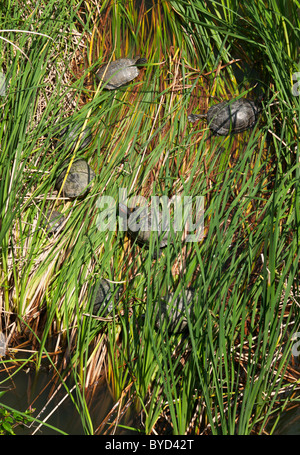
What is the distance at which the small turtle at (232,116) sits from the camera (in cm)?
270

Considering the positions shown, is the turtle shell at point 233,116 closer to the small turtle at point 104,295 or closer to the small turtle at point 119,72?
the small turtle at point 119,72

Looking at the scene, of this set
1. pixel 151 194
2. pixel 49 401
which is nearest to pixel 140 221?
pixel 151 194

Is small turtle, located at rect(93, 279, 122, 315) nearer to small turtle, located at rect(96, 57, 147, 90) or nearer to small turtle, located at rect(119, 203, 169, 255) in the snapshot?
small turtle, located at rect(119, 203, 169, 255)

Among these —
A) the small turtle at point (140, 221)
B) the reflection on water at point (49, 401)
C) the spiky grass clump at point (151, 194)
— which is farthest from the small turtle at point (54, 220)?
the reflection on water at point (49, 401)

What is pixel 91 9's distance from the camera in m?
2.92

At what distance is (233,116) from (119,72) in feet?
2.16

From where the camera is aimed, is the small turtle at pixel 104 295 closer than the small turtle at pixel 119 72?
Yes

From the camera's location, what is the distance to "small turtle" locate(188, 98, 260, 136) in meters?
2.70

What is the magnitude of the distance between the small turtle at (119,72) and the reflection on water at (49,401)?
61.6 inches

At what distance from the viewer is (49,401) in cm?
240

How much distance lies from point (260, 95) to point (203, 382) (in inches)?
62.2
